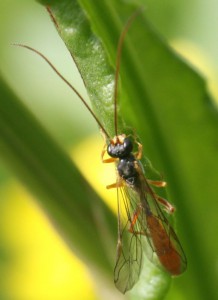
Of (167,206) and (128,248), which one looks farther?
(128,248)

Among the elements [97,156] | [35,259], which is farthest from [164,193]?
[35,259]

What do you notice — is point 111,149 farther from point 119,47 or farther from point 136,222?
point 119,47

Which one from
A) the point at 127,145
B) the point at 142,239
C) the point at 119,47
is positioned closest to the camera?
the point at 119,47

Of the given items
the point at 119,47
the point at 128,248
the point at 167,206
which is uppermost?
the point at 119,47

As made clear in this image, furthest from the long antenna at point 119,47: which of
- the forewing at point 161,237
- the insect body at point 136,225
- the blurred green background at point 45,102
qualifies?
the blurred green background at point 45,102

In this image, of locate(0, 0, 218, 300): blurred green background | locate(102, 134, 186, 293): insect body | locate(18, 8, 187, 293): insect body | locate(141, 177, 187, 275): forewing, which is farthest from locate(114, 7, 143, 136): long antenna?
locate(0, 0, 218, 300): blurred green background

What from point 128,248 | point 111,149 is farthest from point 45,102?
point 128,248

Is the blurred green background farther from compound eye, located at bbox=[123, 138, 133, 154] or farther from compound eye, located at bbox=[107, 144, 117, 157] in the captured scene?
compound eye, located at bbox=[123, 138, 133, 154]

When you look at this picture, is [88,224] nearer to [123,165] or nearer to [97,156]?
[123,165]
